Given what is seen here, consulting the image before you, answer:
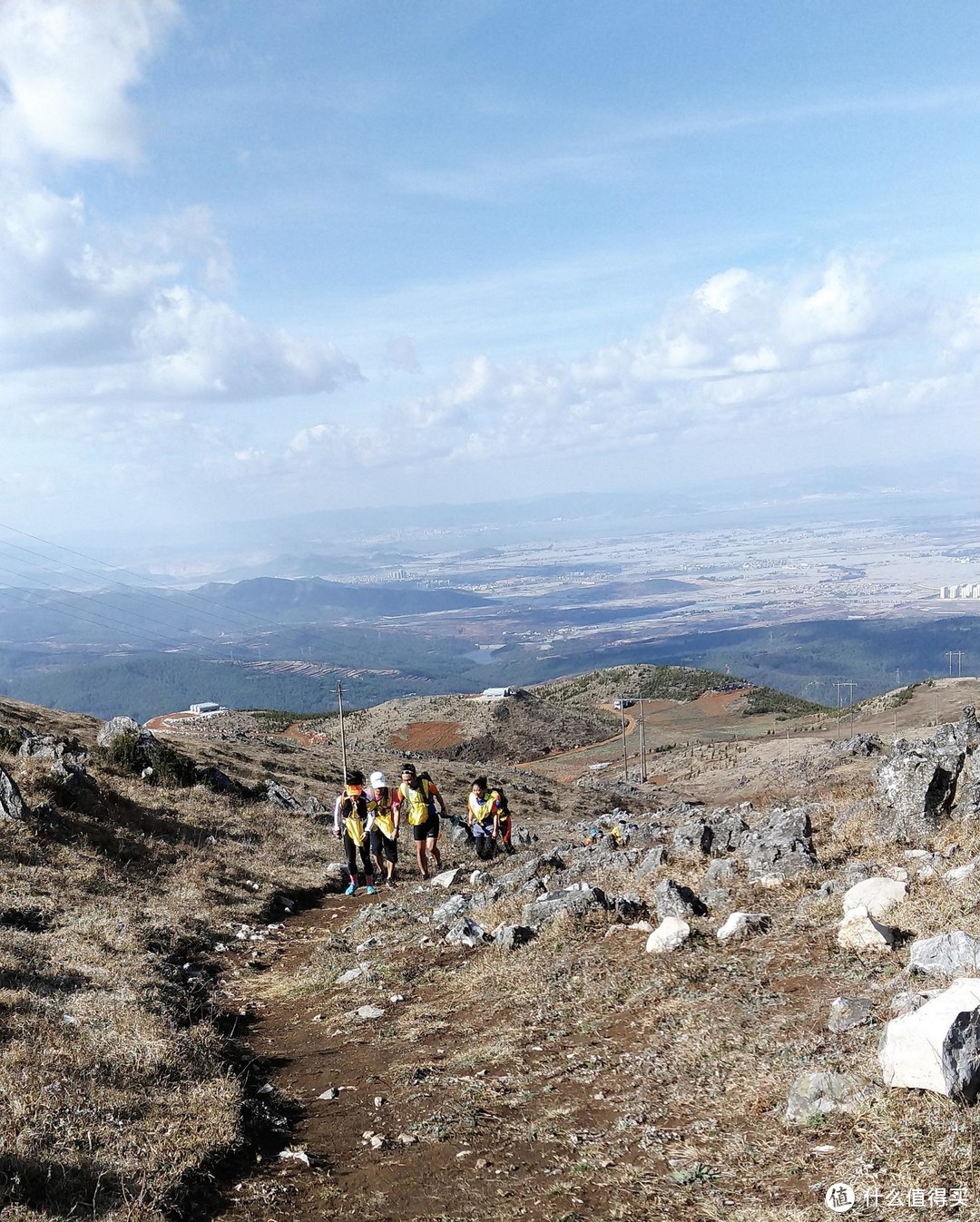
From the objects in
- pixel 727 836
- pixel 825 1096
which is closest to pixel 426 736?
pixel 727 836

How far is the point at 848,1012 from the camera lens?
6.81 metres

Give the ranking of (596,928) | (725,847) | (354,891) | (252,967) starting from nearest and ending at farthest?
(596,928) < (252,967) < (725,847) < (354,891)

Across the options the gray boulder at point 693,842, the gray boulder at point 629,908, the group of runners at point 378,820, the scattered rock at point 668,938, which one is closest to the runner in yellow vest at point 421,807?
the group of runners at point 378,820

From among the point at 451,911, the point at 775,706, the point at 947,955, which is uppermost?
the point at 947,955

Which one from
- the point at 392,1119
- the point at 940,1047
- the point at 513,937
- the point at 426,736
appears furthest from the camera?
the point at 426,736

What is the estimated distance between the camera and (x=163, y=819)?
A: 1961 cm

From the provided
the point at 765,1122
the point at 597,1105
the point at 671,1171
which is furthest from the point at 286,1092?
the point at 765,1122

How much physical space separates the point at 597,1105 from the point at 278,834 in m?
16.2

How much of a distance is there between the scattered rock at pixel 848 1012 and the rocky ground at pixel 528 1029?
34mm

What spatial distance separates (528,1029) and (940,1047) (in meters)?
4.00

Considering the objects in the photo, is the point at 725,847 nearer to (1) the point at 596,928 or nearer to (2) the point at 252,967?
(1) the point at 596,928

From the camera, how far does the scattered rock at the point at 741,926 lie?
9.22 m

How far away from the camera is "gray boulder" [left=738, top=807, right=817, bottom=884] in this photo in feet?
36.1

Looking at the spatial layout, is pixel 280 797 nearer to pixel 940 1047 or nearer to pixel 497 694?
pixel 940 1047
